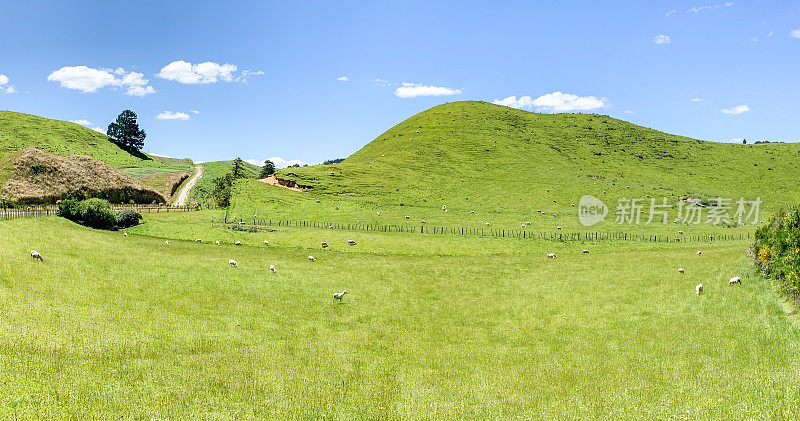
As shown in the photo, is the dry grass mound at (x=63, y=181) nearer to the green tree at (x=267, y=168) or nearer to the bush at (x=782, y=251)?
the green tree at (x=267, y=168)

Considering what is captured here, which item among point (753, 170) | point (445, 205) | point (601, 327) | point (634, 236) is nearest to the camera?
point (601, 327)

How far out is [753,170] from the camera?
119 m

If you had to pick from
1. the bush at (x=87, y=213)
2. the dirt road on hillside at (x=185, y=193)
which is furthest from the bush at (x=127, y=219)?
the dirt road on hillside at (x=185, y=193)

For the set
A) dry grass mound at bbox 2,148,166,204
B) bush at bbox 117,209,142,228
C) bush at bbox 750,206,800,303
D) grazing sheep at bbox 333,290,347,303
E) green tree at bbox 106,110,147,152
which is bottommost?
grazing sheep at bbox 333,290,347,303

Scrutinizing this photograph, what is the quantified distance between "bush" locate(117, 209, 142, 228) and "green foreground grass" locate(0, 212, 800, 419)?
1528 cm

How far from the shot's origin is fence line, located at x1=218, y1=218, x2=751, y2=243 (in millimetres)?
61750

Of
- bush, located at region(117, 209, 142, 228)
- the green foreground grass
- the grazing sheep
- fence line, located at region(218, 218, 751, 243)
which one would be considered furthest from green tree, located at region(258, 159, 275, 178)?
the grazing sheep

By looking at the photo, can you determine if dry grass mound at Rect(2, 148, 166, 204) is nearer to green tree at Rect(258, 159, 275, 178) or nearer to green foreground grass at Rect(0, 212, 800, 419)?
green foreground grass at Rect(0, 212, 800, 419)

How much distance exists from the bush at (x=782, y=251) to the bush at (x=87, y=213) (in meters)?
64.2

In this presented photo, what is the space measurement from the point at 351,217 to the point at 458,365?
5874 cm

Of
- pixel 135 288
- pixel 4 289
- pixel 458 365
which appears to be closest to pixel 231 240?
pixel 135 288

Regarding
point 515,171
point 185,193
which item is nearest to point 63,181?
point 185,193

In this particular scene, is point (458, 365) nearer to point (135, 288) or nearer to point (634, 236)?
point (135, 288)

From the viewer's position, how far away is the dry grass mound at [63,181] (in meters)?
58.4
